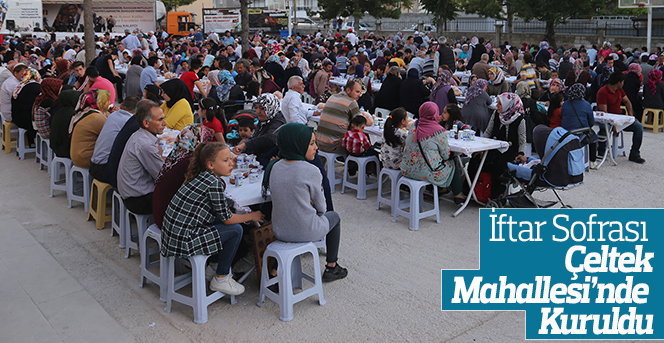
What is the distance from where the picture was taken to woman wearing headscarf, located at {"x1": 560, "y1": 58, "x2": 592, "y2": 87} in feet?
38.1

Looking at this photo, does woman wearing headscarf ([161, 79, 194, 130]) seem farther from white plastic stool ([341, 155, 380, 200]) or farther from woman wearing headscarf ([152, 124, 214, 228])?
woman wearing headscarf ([152, 124, 214, 228])

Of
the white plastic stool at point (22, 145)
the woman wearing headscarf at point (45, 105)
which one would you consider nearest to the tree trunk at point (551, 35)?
the white plastic stool at point (22, 145)

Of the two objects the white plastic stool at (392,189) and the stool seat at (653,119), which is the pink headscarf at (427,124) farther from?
the stool seat at (653,119)

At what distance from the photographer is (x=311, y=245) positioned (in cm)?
434

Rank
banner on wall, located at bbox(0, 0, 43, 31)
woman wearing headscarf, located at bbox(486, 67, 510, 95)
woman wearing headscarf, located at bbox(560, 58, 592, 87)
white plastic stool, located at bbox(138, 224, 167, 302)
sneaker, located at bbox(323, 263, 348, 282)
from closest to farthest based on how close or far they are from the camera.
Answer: white plastic stool, located at bbox(138, 224, 167, 302) < sneaker, located at bbox(323, 263, 348, 282) < woman wearing headscarf, located at bbox(486, 67, 510, 95) < woman wearing headscarf, located at bbox(560, 58, 592, 87) < banner on wall, located at bbox(0, 0, 43, 31)

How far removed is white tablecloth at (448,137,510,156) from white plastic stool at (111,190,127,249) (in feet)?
11.1

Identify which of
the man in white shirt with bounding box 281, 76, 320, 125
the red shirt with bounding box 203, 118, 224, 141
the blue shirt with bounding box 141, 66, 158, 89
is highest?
the blue shirt with bounding box 141, 66, 158, 89

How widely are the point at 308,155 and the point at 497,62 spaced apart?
1285 centimetres

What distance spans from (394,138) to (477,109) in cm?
240

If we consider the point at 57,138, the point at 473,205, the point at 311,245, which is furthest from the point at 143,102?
the point at 473,205

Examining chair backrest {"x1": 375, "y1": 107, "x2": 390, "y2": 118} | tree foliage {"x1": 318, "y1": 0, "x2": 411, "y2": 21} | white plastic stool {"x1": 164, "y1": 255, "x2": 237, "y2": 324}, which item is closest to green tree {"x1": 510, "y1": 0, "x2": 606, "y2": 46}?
tree foliage {"x1": 318, "y1": 0, "x2": 411, "y2": 21}

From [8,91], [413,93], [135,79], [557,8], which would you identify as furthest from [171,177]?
[557,8]

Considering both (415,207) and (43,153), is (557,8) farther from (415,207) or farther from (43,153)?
(43,153)

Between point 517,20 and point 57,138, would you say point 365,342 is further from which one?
point 517,20
